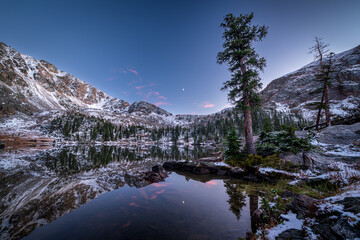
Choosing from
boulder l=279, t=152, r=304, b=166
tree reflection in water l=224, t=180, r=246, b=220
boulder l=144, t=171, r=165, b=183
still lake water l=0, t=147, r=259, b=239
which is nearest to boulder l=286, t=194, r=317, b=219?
still lake water l=0, t=147, r=259, b=239

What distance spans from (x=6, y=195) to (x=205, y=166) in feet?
51.0

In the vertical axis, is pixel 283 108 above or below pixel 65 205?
above

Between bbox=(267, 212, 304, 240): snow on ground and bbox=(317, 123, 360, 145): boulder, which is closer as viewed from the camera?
bbox=(267, 212, 304, 240): snow on ground

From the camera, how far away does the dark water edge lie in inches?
196

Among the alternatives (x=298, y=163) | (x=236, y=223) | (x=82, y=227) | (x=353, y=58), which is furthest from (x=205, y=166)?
(x=353, y=58)

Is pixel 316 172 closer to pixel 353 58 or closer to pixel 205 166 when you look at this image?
pixel 205 166

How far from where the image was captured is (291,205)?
4.72m

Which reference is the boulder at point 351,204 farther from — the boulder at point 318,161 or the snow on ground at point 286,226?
the boulder at point 318,161

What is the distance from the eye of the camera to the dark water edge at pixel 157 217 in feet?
16.4

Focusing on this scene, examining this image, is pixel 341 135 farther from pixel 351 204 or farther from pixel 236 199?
pixel 351 204

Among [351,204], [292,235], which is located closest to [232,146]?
[351,204]

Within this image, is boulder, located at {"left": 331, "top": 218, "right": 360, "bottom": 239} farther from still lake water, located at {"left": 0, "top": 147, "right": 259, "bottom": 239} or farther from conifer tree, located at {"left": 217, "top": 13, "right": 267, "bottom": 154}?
conifer tree, located at {"left": 217, "top": 13, "right": 267, "bottom": 154}

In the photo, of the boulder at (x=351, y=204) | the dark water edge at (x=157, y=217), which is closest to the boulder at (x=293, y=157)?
the dark water edge at (x=157, y=217)

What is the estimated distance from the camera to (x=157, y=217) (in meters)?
6.05
